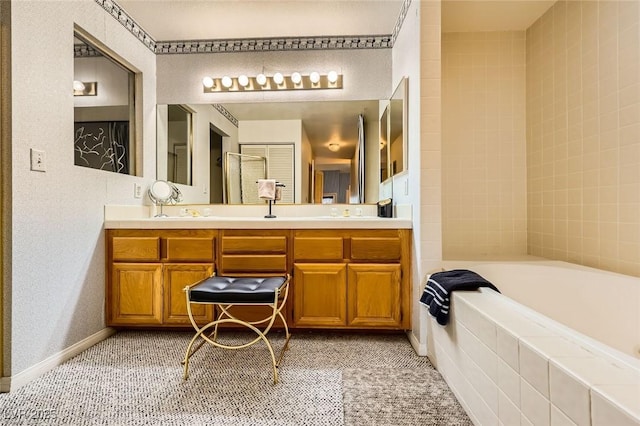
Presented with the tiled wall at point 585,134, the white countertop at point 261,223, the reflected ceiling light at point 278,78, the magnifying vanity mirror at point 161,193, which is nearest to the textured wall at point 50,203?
the white countertop at point 261,223

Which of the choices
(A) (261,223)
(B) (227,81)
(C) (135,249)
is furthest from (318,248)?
(B) (227,81)

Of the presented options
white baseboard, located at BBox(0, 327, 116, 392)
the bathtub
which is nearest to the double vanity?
white baseboard, located at BBox(0, 327, 116, 392)

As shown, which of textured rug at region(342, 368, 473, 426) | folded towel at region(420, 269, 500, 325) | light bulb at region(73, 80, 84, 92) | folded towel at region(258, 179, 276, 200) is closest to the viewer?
textured rug at region(342, 368, 473, 426)

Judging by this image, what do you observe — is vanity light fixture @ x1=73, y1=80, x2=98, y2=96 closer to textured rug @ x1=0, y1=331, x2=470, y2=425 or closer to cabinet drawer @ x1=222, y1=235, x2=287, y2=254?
→ cabinet drawer @ x1=222, y1=235, x2=287, y2=254

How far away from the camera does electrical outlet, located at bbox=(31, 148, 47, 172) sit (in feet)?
5.16

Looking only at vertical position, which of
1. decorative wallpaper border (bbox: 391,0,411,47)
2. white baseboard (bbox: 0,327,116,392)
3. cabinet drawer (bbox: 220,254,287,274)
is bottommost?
white baseboard (bbox: 0,327,116,392)

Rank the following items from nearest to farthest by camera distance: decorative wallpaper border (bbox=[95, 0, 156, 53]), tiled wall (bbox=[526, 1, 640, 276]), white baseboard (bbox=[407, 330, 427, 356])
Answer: tiled wall (bbox=[526, 1, 640, 276]) → white baseboard (bbox=[407, 330, 427, 356]) → decorative wallpaper border (bbox=[95, 0, 156, 53])

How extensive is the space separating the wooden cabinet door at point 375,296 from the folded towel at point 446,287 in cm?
38

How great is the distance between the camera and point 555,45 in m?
2.12

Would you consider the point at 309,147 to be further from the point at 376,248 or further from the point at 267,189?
the point at 376,248

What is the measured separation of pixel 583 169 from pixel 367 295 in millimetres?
1555

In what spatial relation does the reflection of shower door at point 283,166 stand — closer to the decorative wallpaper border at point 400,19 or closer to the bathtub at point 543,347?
the decorative wallpaper border at point 400,19

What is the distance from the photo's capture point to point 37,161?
1.59 meters

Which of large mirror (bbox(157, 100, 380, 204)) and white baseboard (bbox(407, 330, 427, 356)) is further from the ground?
large mirror (bbox(157, 100, 380, 204))
